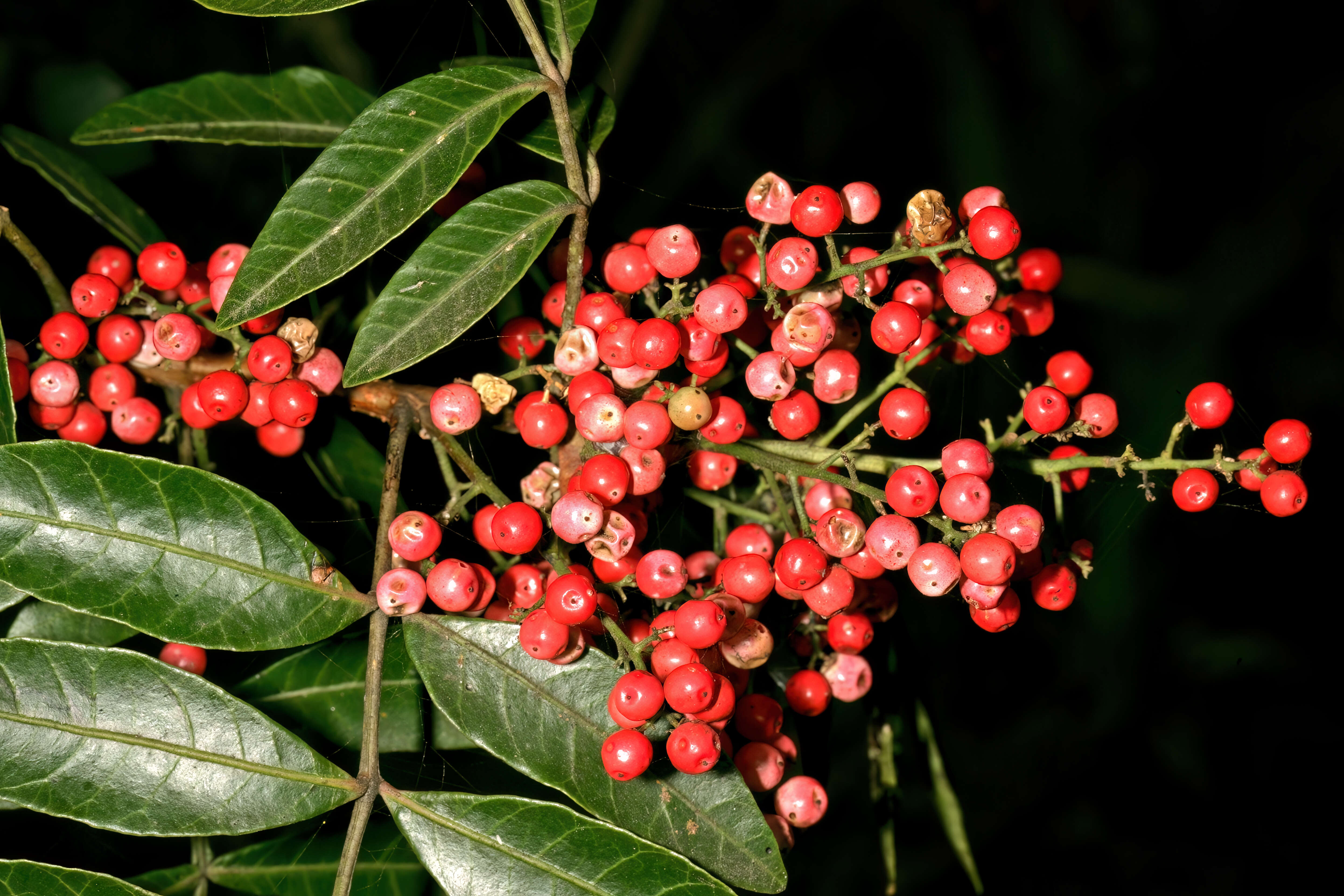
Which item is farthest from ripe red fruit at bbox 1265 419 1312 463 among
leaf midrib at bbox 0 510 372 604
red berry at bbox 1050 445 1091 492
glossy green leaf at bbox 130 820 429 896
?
glossy green leaf at bbox 130 820 429 896

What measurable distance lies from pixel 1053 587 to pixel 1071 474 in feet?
→ 0.58

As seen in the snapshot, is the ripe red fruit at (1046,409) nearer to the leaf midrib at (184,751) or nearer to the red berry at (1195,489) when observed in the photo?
the red berry at (1195,489)

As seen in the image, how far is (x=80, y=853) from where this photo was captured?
1.33 meters

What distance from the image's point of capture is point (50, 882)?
1.01 m

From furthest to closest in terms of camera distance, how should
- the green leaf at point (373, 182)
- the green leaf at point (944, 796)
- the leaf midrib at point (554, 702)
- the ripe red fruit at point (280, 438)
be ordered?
the green leaf at point (944, 796) < the ripe red fruit at point (280, 438) < the leaf midrib at point (554, 702) < the green leaf at point (373, 182)

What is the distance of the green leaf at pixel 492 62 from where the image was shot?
4.18 ft

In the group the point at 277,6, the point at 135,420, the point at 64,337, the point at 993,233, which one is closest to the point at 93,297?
the point at 64,337

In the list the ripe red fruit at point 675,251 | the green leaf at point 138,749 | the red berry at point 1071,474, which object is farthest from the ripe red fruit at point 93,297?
the red berry at point 1071,474

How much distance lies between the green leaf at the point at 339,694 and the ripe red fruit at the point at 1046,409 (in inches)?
35.1

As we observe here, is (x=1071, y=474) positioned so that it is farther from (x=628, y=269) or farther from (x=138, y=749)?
(x=138, y=749)

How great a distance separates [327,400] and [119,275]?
0.32 m

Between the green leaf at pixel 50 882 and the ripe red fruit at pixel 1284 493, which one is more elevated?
the ripe red fruit at pixel 1284 493

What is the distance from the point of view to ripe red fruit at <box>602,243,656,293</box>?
1.18 meters

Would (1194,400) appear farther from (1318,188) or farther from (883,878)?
(1318,188)
